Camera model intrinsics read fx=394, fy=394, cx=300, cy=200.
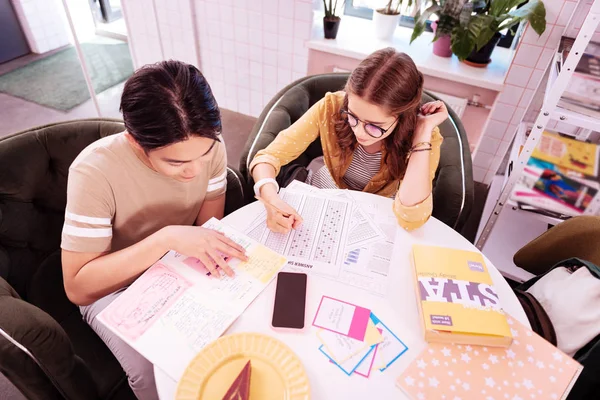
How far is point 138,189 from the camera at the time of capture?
3.42 feet

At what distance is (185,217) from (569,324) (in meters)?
1.15

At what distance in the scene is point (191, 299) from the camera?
2.98ft

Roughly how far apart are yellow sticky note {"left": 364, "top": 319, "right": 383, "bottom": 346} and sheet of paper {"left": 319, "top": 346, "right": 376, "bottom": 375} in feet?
0.05

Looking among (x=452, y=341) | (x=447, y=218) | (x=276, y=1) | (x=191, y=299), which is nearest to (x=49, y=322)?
(x=191, y=299)

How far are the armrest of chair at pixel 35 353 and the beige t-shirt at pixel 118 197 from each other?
17 cm

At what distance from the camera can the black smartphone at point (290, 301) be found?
885 millimetres

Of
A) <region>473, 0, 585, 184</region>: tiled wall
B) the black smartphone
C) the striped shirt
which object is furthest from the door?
<region>473, 0, 585, 184</region>: tiled wall

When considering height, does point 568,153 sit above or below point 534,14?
below

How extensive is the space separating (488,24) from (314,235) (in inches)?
61.3

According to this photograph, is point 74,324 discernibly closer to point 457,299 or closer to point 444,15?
point 457,299

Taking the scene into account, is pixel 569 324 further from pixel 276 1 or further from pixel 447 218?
pixel 276 1

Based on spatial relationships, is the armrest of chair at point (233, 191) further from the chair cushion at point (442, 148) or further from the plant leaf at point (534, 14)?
the plant leaf at point (534, 14)

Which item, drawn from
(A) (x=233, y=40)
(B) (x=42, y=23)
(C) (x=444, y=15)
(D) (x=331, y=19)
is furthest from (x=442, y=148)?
(B) (x=42, y=23)

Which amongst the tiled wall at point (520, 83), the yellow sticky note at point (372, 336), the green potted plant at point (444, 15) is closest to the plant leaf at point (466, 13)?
the green potted plant at point (444, 15)
